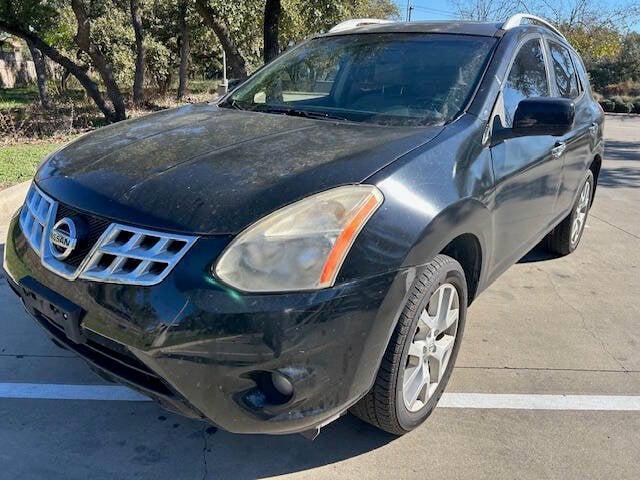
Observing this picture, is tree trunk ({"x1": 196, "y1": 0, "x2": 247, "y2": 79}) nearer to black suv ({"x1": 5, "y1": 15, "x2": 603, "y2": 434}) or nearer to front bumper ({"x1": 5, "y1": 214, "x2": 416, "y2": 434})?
black suv ({"x1": 5, "y1": 15, "x2": 603, "y2": 434})

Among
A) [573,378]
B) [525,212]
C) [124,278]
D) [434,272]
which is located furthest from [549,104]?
[124,278]

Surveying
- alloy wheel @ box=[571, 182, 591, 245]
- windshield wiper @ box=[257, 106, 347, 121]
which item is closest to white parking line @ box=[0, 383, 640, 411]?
windshield wiper @ box=[257, 106, 347, 121]

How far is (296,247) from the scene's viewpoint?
1855 mm

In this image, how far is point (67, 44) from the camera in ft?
67.0

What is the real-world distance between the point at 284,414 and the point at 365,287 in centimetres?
51

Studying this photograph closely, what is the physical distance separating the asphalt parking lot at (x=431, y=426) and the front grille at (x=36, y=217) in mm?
888

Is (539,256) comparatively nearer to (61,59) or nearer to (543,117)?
(543,117)

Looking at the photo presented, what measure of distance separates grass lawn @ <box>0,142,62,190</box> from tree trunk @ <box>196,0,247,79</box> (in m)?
6.15

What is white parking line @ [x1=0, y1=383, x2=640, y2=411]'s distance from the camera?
276 centimetres

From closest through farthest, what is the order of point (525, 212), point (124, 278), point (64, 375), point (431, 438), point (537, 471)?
1. point (124, 278)
2. point (537, 471)
3. point (431, 438)
4. point (64, 375)
5. point (525, 212)

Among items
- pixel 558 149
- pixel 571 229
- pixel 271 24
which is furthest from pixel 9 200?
pixel 271 24

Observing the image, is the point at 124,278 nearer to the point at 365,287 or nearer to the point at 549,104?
the point at 365,287

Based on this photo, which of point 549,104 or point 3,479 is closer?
point 3,479

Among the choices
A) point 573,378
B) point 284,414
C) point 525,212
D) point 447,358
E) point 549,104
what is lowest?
point 573,378
